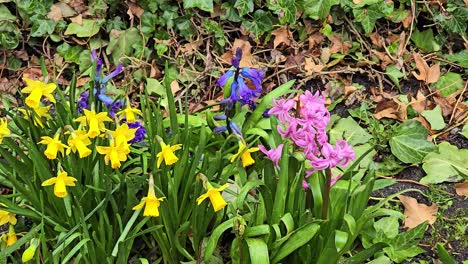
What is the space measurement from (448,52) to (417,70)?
248 millimetres

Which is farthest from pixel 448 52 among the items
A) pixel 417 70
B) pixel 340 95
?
pixel 340 95

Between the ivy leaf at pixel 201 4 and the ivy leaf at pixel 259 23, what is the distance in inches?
8.0

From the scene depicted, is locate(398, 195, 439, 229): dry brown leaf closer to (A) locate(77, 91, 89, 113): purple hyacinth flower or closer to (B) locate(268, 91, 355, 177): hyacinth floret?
(B) locate(268, 91, 355, 177): hyacinth floret

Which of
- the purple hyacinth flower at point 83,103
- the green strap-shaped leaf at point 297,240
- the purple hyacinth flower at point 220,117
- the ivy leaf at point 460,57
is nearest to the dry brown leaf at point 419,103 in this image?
the ivy leaf at point 460,57

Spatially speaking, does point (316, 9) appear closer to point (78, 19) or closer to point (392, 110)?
point (392, 110)

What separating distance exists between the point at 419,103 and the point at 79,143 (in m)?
1.82

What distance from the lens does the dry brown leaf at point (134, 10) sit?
3504 mm

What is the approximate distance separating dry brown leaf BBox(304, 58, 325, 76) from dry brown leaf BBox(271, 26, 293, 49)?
0.15m

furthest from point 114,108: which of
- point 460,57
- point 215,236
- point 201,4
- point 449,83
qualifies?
point 460,57

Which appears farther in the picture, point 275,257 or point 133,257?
point 133,257

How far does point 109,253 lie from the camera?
2291mm

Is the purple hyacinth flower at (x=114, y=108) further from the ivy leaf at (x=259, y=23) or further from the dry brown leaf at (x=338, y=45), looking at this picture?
the dry brown leaf at (x=338, y=45)

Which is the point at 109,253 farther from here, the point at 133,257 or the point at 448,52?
the point at 448,52

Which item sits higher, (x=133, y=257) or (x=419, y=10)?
(x=419, y=10)
